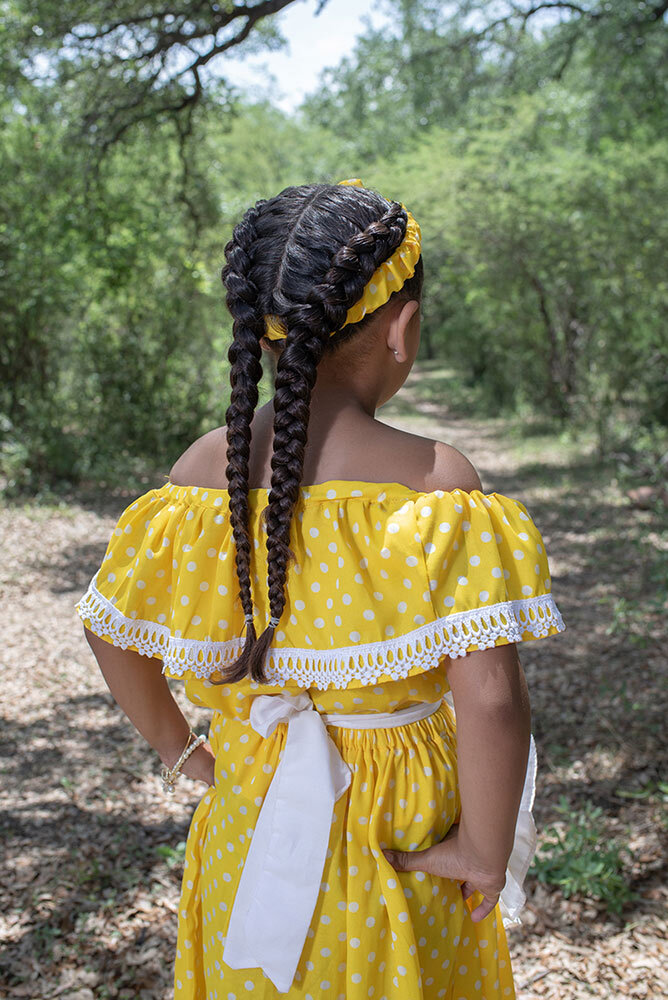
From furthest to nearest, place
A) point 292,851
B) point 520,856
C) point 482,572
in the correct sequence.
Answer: point 520,856, point 292,851, point 482,572

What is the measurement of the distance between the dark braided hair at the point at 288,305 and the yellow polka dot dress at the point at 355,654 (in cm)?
A: 4

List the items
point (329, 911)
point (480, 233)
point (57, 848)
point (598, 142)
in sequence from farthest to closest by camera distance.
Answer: point (480, 233) → point (598, 142) → point (57, 848) → point (329, 911)

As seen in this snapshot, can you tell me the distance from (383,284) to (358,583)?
16.5 inches

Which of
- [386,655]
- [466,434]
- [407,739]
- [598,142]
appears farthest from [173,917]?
[466,434]

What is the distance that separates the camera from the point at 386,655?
1110 mm

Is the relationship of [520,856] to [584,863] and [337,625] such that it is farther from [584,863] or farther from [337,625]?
[584,863]

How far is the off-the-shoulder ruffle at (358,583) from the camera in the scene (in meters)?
1.07

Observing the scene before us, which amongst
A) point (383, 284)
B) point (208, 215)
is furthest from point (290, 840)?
point (208, 215)

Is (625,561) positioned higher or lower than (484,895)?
lower

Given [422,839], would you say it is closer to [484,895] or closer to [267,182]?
[484,895]

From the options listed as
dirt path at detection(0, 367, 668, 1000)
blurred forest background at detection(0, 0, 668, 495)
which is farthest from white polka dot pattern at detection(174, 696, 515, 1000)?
blurred forest background at detection(0, 0, 668, 495)

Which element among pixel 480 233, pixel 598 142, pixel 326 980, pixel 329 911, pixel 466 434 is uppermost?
pixel 598 142

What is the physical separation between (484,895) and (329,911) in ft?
0.79

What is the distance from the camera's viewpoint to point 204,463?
50.9 inches
